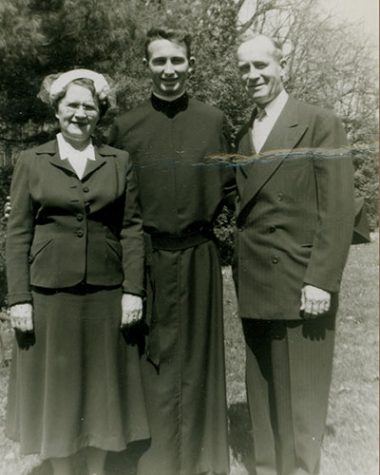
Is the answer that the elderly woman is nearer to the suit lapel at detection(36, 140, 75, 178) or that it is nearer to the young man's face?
the suit lapel at detection(36, 140, 75, 178)

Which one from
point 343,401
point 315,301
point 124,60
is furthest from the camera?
point 124,60

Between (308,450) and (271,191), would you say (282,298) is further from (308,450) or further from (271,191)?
(308,450)

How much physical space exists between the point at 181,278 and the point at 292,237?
651mm

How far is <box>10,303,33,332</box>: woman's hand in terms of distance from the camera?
2.98 metres

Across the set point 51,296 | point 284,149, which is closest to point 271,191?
point 284,149

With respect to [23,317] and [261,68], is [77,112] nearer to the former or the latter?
[261,68]

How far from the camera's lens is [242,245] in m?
3.20

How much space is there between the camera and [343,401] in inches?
186

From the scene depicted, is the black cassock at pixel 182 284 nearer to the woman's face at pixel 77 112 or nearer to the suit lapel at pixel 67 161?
the suit lapel at pixel 67 161

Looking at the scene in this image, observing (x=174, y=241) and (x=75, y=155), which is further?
(x=174, y=241)

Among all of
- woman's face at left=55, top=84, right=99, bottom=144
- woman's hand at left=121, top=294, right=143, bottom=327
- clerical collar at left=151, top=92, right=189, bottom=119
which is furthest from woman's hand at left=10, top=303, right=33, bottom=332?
clerical collar at left=151, top=92, right=189, bottom=119

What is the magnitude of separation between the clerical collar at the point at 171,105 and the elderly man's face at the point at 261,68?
435mm

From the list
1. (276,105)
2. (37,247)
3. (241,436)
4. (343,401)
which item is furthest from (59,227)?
(343,401)

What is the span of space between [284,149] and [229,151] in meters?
0.48
